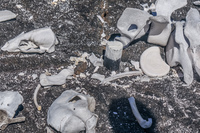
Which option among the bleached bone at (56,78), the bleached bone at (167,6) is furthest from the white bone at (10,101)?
the bleached bone at (167,6)

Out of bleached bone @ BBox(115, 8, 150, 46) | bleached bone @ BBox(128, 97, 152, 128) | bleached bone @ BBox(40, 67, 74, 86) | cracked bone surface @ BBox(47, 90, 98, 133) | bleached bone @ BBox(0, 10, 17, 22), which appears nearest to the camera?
cracked bone surface @ BBox(47, 90, 98, 133)

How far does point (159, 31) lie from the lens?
7.39 ft

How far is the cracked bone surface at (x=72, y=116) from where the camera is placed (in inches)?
68.9

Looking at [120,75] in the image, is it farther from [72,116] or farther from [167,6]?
[167,6]

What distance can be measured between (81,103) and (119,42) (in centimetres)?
62

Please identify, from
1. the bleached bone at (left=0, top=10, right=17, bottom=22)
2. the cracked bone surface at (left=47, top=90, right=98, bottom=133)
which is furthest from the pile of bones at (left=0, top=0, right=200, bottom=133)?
the bleached bone at (left=0, top=10, right=17, bottom=22)

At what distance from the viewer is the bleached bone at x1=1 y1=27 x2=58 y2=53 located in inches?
87.7

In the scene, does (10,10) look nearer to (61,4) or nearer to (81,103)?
(61,4)

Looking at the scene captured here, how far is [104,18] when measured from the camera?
2.59 metres

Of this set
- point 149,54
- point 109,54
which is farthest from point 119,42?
point 149,54

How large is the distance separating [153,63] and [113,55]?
36cm

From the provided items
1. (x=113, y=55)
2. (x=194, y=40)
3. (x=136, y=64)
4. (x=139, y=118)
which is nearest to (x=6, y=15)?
(x=113, y=55)

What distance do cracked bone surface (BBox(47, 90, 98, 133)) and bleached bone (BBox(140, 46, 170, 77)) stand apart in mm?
595

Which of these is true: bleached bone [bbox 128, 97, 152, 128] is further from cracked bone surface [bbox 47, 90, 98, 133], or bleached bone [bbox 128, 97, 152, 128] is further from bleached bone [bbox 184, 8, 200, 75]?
bleached bone [bbox 184, 8, 200, 75]
